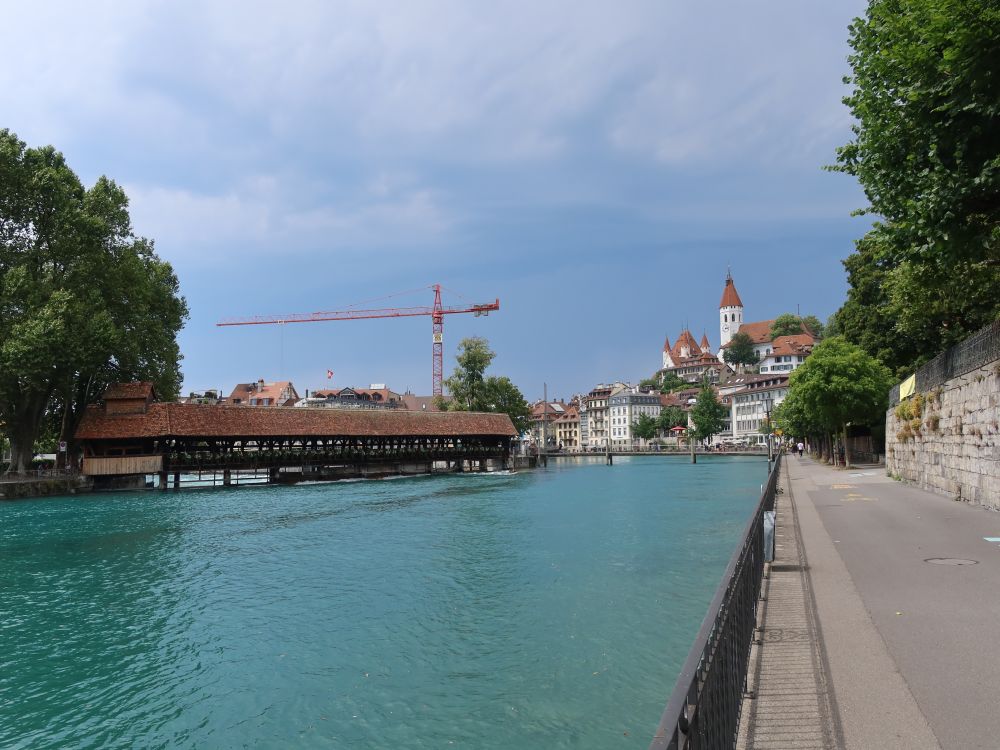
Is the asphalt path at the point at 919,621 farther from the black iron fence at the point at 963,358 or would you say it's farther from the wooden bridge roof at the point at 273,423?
the wooden bridge roof at the point at 273,423

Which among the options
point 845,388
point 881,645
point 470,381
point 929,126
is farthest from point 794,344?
point 881,645

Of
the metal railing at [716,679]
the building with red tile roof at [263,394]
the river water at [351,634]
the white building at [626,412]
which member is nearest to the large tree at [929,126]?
the river water at [351,634]

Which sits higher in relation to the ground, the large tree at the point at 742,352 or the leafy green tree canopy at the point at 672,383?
the large tree at the point at 742,352

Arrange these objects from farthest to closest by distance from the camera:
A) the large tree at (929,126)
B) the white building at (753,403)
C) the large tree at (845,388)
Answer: the white building at (753,403)
the large tree at (845,388)
the large tree at (929,126)

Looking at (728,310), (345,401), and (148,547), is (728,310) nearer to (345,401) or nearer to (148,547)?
(345,401)

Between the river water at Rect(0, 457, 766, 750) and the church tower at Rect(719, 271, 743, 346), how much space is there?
150 meters

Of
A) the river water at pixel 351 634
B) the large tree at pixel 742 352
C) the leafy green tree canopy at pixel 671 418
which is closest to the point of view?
the river water at pixel 351 634

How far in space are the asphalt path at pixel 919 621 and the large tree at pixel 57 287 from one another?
33.8 metres

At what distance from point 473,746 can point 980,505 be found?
45.5ft

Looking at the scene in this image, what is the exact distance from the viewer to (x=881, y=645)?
571cm

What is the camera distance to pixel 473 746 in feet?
20.3

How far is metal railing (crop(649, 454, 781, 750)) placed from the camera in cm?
245

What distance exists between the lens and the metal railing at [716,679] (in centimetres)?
245

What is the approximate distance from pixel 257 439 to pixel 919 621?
4351 cm
